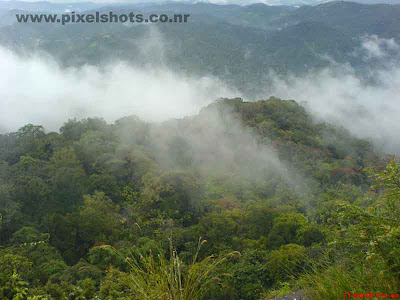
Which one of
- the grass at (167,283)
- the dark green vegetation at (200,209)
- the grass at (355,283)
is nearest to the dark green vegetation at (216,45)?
the dark green vegetation at (200,209)

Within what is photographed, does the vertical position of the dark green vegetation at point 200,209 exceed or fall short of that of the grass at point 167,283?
it falls short

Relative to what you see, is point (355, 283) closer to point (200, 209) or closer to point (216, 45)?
point (200, 209)

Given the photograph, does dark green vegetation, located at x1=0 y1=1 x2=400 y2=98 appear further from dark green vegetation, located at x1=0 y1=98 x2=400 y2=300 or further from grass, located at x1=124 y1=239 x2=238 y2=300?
grass, located at x1=124 y1=239 x2=238 y2=300

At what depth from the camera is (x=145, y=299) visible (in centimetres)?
273

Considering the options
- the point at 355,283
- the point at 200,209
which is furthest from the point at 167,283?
the point at 200,209

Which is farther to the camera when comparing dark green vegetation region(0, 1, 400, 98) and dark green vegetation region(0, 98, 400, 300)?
dark green vegetation region(0, 1, 400, 98)

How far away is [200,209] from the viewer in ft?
75.9

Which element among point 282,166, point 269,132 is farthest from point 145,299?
point 269,132

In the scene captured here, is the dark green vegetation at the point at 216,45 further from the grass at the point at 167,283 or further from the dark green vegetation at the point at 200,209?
the grass at the point at 167,283

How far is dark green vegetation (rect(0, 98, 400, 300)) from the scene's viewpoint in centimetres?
315

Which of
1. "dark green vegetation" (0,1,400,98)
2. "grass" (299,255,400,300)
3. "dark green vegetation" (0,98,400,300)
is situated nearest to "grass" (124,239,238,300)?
"dark green vegetation" (0,98,400,300)

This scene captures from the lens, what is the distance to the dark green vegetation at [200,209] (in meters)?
3.15

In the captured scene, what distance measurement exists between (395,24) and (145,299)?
182669mm

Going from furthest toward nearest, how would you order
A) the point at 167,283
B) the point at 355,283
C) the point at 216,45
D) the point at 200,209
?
the point at 216,45, the point at 200,209, the point at 167,283, the point at 355,283
